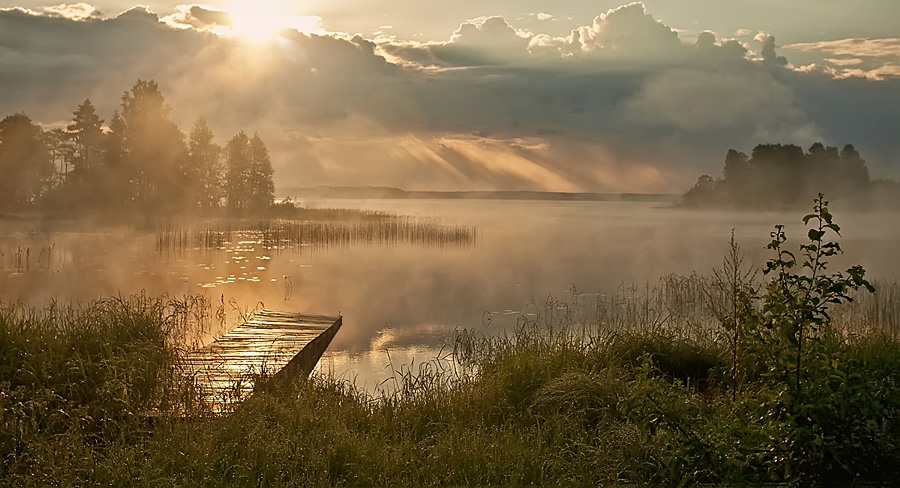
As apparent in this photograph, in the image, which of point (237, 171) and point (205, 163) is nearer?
point (205, 163)

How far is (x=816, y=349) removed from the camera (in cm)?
432

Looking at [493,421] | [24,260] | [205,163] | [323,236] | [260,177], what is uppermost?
[205,163]

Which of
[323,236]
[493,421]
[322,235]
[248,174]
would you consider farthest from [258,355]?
[248,174]

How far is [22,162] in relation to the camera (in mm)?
35594

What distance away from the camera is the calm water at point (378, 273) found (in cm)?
1398

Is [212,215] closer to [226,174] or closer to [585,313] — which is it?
[226,174]

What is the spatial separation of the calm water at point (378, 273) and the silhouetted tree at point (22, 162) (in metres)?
2.93

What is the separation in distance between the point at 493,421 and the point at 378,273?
600 inches

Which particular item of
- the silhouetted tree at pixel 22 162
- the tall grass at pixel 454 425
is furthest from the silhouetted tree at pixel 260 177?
the tall grass at pixel 454 425

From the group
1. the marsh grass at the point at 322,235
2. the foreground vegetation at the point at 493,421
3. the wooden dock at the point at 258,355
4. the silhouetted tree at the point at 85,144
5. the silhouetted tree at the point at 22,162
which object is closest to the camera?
the foreground vegetation at the point at 493,421

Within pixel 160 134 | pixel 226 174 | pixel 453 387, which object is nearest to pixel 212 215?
pixel 226 174

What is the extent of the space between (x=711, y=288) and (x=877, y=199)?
981 inches

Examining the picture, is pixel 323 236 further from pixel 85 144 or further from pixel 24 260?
pixel 85 144

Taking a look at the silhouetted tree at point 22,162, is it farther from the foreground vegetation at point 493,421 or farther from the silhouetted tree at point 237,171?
the foreground vegetation at point 493,421
